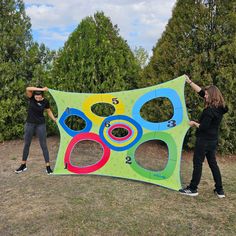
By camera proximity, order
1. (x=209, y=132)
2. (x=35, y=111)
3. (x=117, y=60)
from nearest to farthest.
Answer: (x=209, y=132) → (x=35, y=111) → (x=117, y=60)

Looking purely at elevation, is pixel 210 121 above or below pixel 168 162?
above

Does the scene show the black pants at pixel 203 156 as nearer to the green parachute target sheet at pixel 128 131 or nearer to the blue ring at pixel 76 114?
the green parachute target sheet at pixel 128 131

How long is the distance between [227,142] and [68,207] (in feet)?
13.5

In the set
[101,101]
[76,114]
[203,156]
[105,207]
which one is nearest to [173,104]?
[203,156]

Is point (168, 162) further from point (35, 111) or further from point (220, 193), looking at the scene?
point (35, 111)

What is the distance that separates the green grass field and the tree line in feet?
7.00

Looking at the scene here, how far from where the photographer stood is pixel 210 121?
4.43 meters

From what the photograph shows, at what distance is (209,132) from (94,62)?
3758 mm

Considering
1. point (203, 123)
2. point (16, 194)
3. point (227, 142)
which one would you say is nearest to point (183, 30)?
point (227, 142)

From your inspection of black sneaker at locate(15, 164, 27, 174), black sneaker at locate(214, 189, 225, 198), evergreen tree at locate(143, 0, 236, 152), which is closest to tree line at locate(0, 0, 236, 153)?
evergreen tree at locate(143, 0, 236, 152)

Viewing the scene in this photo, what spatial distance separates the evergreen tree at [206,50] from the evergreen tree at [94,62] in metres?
1.07

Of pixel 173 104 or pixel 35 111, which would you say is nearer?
pixel 173 104

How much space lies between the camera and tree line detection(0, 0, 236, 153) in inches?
264

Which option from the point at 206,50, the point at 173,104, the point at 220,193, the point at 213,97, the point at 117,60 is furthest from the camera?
the point at 117,60
